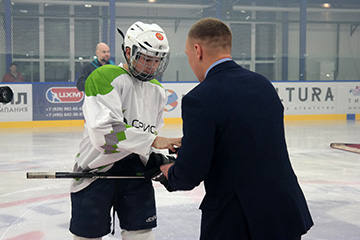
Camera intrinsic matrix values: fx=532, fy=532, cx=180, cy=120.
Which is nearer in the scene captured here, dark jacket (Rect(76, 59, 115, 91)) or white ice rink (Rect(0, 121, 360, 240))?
white ice rink (Rect(0, 121, 360, 240))

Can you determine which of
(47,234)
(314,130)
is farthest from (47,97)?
(47,234)

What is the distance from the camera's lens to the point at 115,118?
2.05 metres

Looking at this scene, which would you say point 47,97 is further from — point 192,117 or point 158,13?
point 192,117

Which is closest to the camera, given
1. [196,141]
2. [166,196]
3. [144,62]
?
[196,141]

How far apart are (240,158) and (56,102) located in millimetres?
10555

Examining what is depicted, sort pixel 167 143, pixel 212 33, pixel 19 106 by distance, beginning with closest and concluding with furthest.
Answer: pixel 212 33 < pixel 167 143 < pixel 19 106

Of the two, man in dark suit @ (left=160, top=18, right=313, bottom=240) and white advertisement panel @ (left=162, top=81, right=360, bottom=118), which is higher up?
man in dark suit @ (left=160, top=18, right=313, bottom=240)

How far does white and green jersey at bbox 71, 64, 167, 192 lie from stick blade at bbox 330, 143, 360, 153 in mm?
5578

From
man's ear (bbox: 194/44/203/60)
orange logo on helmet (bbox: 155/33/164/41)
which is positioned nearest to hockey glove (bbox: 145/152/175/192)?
orange logo on helmet (bbox: 155/33/164/41)

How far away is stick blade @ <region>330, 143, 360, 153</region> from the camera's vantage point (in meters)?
7.36

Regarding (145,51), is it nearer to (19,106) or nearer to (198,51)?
(198,51)

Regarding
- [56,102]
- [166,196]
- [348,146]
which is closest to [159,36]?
[166,196]

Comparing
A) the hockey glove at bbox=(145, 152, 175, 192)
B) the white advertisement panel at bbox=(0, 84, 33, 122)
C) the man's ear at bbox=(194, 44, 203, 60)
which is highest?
the man's ear at bbox=(194, 44, 203, 60)

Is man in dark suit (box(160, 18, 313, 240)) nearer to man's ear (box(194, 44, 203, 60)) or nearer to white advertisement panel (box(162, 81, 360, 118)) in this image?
man's ear (box(194, 44, 203, 60))
